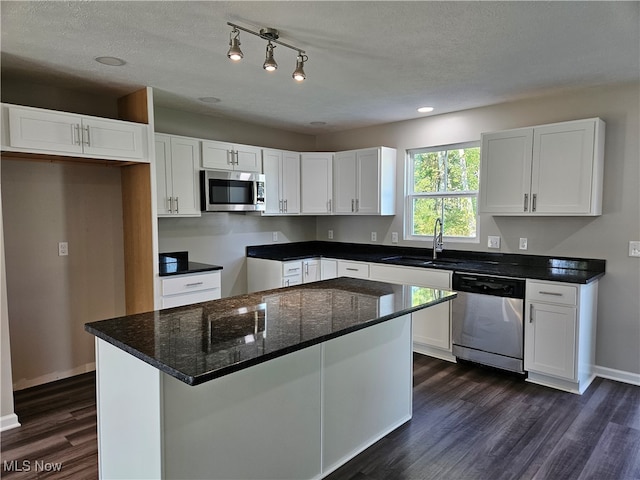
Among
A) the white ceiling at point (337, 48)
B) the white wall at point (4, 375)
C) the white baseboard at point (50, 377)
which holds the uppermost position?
the white ceiling at point (337, 48)

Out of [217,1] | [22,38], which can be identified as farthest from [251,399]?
[22,38]

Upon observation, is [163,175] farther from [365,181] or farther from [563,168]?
[563,168]

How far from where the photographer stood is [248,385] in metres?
1.79

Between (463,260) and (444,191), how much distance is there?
0.78 metres

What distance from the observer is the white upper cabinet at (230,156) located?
408 cm

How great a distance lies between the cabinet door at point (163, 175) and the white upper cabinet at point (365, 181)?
200cm

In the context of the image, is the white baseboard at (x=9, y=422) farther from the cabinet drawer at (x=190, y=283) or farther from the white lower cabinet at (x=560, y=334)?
the white lower cabinet at (x=560, y=334)

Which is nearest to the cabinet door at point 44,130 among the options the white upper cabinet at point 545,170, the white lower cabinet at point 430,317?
the white lower cabinet at point 430,317

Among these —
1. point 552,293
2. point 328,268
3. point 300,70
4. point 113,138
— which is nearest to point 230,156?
point 113,138

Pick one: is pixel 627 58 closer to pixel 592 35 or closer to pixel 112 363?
pixel 592 35

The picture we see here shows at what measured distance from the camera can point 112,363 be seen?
180 cm

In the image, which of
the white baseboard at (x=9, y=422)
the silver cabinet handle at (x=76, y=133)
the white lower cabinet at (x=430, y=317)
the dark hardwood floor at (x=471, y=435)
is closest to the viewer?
the dark hardwood floor at (x=471, y=435)

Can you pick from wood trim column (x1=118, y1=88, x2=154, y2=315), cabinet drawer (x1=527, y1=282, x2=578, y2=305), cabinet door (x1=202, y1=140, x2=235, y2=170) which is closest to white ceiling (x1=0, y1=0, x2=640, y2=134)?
wood trim column (x1=118, y1=88, x2=154, y2=315)

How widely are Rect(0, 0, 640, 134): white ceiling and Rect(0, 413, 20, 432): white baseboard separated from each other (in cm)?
234
